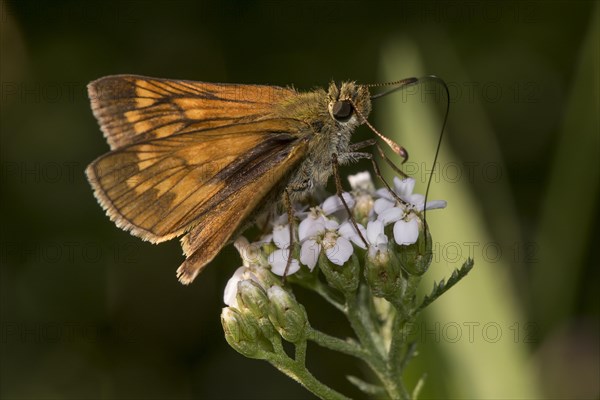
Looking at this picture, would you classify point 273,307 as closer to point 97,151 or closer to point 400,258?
point 400,258

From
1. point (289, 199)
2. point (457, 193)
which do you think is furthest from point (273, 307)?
point (457, 193)

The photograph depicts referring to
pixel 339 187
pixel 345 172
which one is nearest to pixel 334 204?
pixel 339 187

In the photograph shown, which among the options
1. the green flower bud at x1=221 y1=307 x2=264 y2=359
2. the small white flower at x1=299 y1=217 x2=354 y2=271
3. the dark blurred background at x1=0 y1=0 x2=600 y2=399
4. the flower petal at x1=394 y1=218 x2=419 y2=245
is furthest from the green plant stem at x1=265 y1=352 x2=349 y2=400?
the dark blurred background at x1=0 y1=0 x2=600 y2=399

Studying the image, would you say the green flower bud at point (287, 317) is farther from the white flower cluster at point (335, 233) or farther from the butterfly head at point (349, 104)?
the butterfly head at point (349, 104)

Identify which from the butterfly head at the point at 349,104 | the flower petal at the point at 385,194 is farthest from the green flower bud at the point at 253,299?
the butterfly head at the point at 349,104

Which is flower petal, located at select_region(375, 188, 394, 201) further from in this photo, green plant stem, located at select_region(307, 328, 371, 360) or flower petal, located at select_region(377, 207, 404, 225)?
green plant stem, located at select_region(307, 328, 371, 360)

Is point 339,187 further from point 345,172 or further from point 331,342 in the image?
point 345,172
